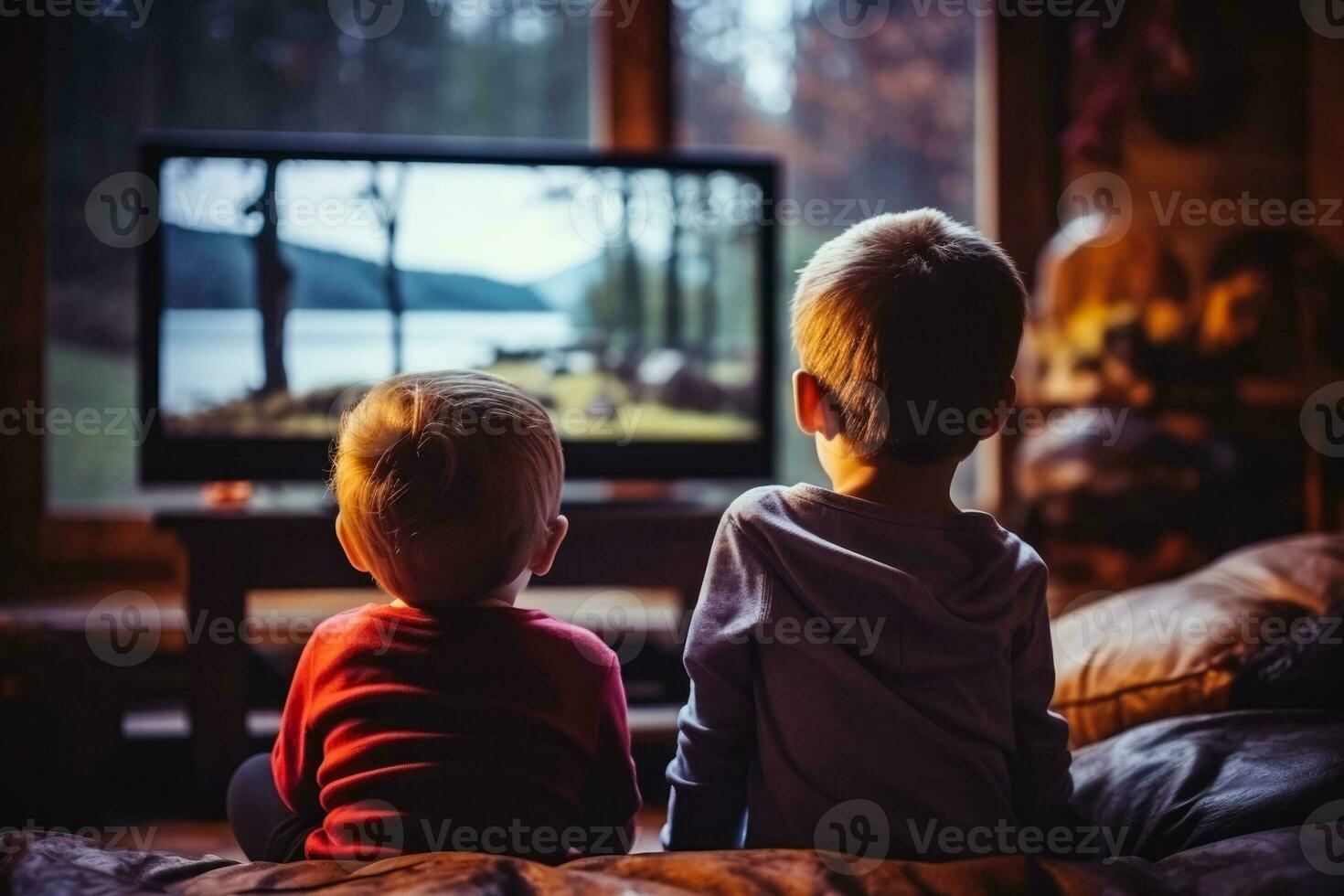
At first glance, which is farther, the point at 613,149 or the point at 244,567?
the point at 613,149

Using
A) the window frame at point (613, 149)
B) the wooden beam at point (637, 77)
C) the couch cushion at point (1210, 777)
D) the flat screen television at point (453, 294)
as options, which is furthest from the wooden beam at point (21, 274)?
the couch cushion at point (1210, 777)

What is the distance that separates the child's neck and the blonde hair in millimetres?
313

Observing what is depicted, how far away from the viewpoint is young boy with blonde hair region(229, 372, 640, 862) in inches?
37.9

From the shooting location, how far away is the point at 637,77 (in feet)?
9.75

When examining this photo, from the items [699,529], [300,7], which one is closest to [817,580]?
[699,529]

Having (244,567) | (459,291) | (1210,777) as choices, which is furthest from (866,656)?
(459,291)

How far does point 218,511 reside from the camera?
2.09 m

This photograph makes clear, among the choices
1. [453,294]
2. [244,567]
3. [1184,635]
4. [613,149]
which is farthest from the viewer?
[613,149]

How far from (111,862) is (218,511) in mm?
1322

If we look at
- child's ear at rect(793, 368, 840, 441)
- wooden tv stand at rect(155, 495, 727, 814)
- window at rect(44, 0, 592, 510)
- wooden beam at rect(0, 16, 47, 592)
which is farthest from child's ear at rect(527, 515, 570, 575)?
wooden beam at rect(0, 16, 47, 592)

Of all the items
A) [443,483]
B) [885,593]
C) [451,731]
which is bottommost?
[451,731]

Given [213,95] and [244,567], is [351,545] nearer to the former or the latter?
[244,567]

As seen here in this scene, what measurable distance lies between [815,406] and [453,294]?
4.83 feet

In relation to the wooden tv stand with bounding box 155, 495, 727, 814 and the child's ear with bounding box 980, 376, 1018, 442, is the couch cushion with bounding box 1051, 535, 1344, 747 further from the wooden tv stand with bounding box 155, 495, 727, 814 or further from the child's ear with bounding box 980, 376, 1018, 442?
the wooden tv stand with bounding box 155, 495, 727, 814
